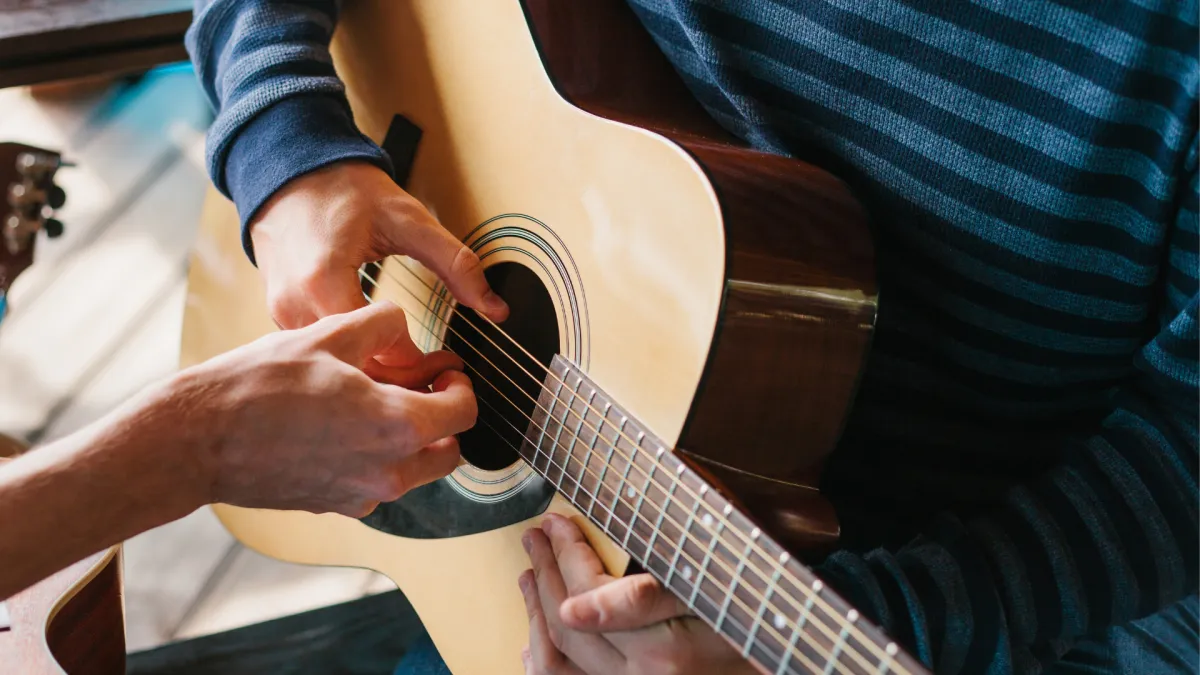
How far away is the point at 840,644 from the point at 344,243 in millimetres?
510

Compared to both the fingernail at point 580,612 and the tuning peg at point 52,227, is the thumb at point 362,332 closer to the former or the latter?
the fingernail at point 580,612

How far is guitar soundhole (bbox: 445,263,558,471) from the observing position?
72 cm

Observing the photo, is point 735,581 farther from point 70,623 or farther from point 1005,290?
point 70,623

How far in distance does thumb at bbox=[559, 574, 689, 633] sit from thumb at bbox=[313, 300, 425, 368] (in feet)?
0.75

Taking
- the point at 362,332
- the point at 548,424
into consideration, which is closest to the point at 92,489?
the point at 362,332

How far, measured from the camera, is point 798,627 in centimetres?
50

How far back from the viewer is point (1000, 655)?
0.65 meters

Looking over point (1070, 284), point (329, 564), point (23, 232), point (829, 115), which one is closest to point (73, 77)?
point (23, 232)

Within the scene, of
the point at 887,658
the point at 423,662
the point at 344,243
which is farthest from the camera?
the point at 423,662

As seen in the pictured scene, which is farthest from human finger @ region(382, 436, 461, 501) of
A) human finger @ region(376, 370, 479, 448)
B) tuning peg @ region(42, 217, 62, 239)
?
tuning peg @ region(42, 217, 62, 239)

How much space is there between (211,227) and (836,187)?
76 cm

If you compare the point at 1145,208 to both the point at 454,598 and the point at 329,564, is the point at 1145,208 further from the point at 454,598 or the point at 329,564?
the point at 329,564

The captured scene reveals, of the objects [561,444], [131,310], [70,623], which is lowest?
[131,310]

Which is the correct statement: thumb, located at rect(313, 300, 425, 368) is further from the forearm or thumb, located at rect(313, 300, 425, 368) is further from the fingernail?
the fingernail
